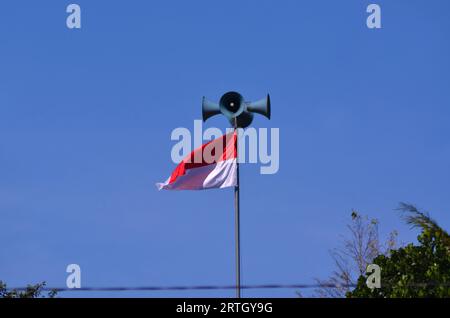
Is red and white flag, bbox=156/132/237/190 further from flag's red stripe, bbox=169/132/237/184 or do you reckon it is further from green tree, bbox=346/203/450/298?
green tree, bbox=346/203/450/298

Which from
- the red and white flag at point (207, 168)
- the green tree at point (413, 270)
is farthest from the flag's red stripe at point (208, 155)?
the green tree at point (413, 270)

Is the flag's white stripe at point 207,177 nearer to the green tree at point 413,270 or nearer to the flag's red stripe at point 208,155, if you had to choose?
the flag's red stripe at point 208,155

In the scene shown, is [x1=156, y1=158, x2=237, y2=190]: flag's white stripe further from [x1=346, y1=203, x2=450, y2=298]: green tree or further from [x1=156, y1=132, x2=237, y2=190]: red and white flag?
[x1=346, y1=203, x2=450, y2=298]: green tree

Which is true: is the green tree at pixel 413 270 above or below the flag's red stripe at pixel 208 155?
below

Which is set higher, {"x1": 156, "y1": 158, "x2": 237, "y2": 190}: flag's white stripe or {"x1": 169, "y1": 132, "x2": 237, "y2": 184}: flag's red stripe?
{"x1": 169, "y1": 132, "x2": 237, "y2": 184}: flag's red stripe

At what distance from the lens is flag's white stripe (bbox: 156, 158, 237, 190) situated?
3234cm

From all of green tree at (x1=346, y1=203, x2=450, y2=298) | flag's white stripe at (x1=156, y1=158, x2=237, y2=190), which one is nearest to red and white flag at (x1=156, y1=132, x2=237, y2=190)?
flag's white stripe at (x1=156, y1=158, x2=237, y2=190)

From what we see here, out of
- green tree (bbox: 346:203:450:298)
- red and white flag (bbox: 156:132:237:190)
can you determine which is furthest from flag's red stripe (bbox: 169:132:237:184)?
green tree (bbox: 346:203:450:298)

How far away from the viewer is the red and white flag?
3234cm

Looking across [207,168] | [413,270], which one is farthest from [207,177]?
[413,270]

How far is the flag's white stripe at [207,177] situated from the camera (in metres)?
32.3

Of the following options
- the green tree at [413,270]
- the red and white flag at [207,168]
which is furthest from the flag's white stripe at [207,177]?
the green tree at [413,270]
